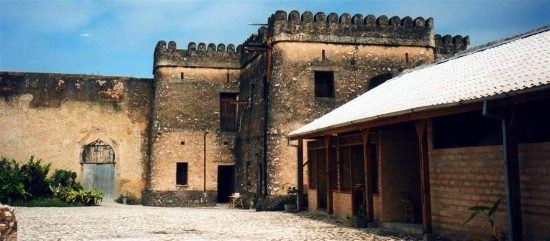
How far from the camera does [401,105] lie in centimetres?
1076

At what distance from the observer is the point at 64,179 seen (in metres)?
22.2

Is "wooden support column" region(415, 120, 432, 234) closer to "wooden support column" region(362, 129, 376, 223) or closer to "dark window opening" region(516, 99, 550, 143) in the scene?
"dark window opening" region(516, 99, 550, 143)

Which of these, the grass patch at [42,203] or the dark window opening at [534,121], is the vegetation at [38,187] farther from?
the dark window opening at [534,121]

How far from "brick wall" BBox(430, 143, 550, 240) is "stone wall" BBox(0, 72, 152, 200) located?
54.3 ft

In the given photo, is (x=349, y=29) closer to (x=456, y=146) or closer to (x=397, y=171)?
(x=397, y=171)

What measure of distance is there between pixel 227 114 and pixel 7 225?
17.2 metres

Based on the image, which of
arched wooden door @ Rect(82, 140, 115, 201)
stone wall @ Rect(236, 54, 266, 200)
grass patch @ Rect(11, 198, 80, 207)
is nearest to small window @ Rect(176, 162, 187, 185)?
stone wall @ Rect(236, 54, 266, 200)

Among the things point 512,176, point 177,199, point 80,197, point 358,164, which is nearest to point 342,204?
point 358,164

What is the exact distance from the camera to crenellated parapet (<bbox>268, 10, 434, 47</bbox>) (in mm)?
19672

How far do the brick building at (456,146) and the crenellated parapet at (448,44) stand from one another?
7280mm

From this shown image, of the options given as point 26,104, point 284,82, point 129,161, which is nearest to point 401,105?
point 284,82

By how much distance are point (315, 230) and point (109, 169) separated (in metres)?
14.8

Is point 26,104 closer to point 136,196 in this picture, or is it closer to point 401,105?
point 136,196

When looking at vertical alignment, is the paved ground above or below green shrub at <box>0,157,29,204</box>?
below
